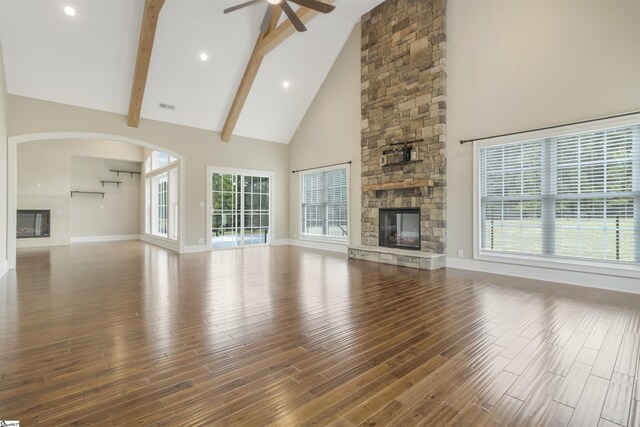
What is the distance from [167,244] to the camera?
9039 mm

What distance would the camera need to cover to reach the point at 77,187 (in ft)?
35.3

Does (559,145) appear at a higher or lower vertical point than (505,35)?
lower

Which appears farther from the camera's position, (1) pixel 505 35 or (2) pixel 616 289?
(1) pixel 505 35

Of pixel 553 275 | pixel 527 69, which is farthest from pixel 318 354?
pixel 527 69

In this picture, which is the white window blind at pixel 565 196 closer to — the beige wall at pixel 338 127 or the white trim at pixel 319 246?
the beige wall at pixel 338 127

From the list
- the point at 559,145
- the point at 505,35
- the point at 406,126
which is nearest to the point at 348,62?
the point at 406,126

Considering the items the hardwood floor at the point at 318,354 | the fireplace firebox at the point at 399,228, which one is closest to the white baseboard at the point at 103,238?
the hardwood floor at the point at 318,354

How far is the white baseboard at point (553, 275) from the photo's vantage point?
4074 mm

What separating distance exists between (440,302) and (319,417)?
2.45 metres

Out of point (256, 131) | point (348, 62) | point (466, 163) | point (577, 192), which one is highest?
point (348, 62)

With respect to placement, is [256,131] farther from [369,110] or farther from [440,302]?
[440,302]

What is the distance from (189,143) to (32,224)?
5.89 meters

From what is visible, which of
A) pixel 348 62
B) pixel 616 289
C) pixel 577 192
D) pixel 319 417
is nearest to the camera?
pixel 319 417

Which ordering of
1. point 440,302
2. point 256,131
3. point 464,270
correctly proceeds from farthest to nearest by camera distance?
point 256,131 < point 464,270 < point 440,302
